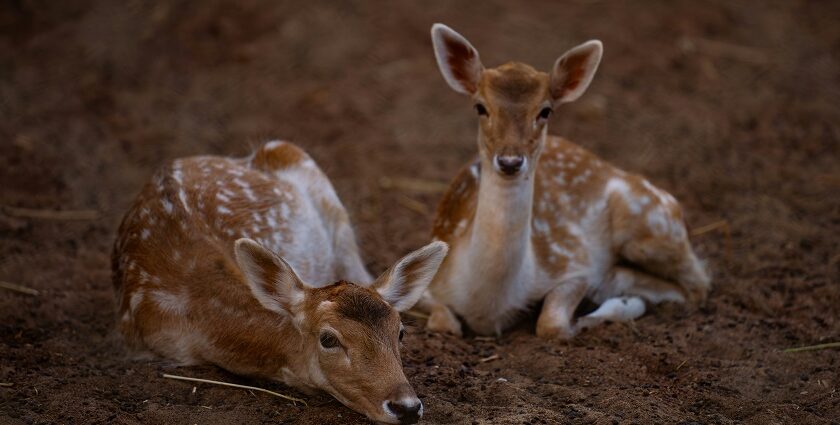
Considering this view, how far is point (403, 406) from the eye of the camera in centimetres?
371

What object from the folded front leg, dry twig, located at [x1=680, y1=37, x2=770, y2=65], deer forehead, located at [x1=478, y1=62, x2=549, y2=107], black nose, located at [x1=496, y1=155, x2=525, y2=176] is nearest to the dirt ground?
dry twig, located at [x1=680, y1=37, x2=770, y2=65]

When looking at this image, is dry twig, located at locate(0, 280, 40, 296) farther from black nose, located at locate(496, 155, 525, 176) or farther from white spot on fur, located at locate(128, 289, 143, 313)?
black nose, located at locate(496, 155, 525, 176)

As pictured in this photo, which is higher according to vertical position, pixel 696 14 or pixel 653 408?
pixel 696 14

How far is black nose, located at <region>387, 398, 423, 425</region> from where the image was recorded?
3701 millimetres

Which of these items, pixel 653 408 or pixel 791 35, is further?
pixel 791 35

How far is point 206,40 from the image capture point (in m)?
9.18

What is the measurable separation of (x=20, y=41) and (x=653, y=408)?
679cm

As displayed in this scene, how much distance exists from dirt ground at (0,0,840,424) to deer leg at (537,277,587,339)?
0.10 m

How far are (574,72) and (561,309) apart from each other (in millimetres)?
1270

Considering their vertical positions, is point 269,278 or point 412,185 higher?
point 269,278

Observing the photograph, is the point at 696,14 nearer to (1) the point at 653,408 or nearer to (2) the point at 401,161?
(2) the point at 401,161

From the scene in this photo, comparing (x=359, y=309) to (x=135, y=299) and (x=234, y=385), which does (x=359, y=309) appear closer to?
(x=234, y=385)

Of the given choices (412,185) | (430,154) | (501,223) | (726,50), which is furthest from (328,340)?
(726,50)

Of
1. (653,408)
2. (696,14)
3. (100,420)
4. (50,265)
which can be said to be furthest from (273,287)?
(696,14)
